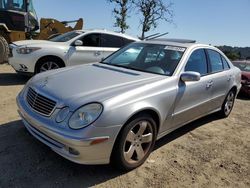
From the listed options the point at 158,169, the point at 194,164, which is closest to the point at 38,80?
the point at 158,169

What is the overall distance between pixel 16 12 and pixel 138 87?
940 centimetres

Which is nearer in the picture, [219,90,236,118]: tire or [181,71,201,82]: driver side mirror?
[181,71,201,82]: driver side mirror

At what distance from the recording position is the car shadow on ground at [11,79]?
7972 millimetres

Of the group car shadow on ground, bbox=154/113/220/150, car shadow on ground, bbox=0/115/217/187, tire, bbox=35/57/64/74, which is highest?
tire, bbox=35/57/64/74

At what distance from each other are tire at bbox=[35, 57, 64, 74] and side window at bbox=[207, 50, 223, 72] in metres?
4.41

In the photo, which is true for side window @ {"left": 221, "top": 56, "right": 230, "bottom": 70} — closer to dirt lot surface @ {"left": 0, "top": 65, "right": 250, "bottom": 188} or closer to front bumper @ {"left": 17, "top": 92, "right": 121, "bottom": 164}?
dirt lot surface @ {"left": 0, "top": 65, "right": 250, "bottom": 188}

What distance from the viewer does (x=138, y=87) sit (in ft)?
12.0

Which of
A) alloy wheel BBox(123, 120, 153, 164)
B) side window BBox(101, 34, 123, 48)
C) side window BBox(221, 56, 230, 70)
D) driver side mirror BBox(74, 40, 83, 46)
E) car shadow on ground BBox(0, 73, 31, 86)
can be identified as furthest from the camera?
side window BBox(101, 34, 123, 48)

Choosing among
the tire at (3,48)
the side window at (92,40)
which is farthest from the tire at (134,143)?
the tire at (3,48)

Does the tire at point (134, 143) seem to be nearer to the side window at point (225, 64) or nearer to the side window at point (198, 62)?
the side window at point (198, 62)

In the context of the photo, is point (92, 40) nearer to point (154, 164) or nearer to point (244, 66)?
point (154, 164)

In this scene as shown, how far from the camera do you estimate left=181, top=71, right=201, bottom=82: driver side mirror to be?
410 centimetres

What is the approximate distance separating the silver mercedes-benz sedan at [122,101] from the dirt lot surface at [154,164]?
27 centimetres

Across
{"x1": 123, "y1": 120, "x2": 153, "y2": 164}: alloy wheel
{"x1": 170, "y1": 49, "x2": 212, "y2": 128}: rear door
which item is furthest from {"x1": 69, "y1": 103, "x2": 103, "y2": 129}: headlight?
{"x1": 170, "y1": 49, "x2": 212, "y2": 128}: rear door
